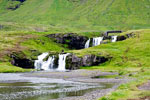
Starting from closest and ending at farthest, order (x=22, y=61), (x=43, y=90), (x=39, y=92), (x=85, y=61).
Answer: (x=39, y=92), (x=43, y=90), (x=85, y=61), (x=22, y=61)

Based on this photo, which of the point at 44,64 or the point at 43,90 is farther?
the point at 44,64

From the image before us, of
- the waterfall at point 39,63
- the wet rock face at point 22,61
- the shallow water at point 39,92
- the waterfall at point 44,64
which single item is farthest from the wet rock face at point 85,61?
the shallow water at point 39,92

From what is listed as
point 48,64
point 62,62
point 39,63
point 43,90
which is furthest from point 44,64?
point 43,90

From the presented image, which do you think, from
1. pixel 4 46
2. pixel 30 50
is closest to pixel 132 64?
pixel 30 50

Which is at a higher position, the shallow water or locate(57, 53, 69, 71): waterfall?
the shallow water

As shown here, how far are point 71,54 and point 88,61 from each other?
40.6ft

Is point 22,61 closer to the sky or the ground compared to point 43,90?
closer to the ground

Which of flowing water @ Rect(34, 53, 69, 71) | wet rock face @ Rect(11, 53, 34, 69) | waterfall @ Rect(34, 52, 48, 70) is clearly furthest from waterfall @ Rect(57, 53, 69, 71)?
wet rock face @ Rect(11, 53, 34, 69)

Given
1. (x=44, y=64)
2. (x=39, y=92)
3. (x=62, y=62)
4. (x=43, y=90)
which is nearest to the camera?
(x=39, y=92)

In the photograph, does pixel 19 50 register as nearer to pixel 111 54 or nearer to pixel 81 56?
pixel 81 56

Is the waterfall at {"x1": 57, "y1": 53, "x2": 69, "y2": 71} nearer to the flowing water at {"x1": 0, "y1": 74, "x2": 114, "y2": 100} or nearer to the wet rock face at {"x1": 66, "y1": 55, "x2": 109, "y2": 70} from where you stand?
the wet rock face at {"x1": 66, "y1": 55, "x2": 109, "y2": 70}

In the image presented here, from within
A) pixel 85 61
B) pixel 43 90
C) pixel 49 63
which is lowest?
pixel 49 63

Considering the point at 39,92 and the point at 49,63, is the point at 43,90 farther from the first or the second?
the point at 49,63

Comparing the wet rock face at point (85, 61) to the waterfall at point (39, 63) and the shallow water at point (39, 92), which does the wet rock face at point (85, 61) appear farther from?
the shallow water at point (39, 92)
